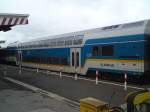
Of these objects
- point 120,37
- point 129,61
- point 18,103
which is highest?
point 120,37

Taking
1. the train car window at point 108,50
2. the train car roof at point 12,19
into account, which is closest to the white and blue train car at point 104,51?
the train car window at point 108,50

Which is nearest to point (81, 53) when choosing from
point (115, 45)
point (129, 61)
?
point (115, 45)

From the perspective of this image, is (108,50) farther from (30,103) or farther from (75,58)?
(30,103)

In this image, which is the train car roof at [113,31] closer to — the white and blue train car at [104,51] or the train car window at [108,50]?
the white and blue train car at [104,51]

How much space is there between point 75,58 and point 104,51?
4221 mm

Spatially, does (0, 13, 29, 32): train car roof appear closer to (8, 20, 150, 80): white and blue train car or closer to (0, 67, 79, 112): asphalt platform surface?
(0, 67, 79, 112): asphalt platform surface

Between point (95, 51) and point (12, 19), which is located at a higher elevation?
point (12, 19)

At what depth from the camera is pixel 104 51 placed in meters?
20.5

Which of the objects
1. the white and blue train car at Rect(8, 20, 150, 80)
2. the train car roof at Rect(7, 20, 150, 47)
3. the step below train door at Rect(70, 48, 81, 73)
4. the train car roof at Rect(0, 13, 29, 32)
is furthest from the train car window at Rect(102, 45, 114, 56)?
the train car roof at Rect(0, 13, 29, 32)

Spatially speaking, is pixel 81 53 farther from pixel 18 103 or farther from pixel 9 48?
pixel 9 48

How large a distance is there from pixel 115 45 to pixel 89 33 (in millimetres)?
3973

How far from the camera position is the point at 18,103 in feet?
41.6

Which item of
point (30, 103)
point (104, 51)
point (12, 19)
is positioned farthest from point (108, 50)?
point (30, 103)

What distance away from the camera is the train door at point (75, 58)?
23.7 metres
